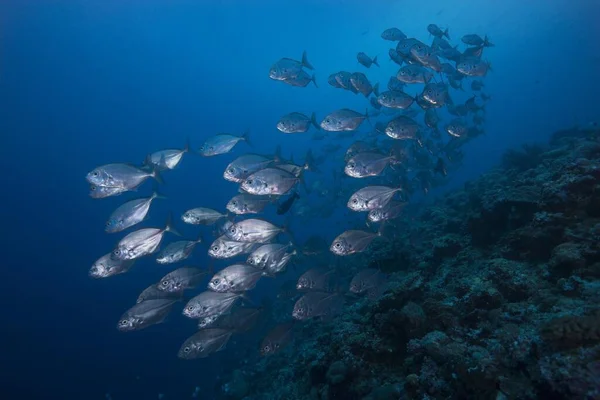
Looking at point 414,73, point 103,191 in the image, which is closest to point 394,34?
point 414,73

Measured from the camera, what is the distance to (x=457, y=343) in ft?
10.6

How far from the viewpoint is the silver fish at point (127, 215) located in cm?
732

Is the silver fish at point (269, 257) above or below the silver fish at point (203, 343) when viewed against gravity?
above

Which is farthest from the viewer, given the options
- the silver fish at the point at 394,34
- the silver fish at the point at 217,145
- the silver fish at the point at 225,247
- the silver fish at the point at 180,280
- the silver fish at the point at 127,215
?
the silver fish at the point at 394,34

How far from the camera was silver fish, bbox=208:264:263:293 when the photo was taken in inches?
273

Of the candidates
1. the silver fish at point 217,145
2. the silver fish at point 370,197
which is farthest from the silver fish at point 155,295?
the silver fish at point 370,197

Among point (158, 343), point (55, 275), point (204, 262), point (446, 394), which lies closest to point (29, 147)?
point (55, 275)

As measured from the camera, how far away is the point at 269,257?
738 centimetres

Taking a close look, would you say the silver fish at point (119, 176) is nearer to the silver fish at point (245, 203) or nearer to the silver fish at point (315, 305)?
the silver fish at point (245, 203)

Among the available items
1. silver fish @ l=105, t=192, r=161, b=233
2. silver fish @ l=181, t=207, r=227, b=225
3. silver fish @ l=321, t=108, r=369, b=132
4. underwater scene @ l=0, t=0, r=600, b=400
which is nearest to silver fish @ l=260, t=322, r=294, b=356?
underwater scene @ l=0, t=0, r=600, b=400

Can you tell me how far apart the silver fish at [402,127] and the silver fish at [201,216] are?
17.9 ft

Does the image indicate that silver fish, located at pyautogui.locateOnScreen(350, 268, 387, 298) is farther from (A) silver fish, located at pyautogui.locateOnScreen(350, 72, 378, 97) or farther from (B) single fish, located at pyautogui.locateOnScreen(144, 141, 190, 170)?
(B) single fish, located at pyautogui.locateOnScreen(144, 141, 190, 170)

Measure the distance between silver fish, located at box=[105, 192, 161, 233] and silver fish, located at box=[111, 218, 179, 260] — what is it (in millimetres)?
518

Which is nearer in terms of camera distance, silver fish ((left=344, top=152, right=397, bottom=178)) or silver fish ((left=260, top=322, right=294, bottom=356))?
silver fish ((left=260, top=322, right=294, bottom=356))
